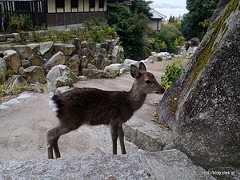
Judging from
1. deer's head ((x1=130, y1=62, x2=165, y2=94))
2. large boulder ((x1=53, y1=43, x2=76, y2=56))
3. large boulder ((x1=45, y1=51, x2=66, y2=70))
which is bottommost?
large boulder ((x1=45, y1=51, x2=66, y2=70))

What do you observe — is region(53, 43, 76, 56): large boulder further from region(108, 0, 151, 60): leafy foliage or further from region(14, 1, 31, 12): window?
region(108, 0, 151, 60): leafy foliage

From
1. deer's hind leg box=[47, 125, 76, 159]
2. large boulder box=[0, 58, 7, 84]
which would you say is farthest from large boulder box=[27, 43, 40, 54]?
deer's hind leg box=[47, 125, 76, 159]

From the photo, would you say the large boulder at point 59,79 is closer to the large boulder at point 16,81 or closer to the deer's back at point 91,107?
the large boulder at point 16,81

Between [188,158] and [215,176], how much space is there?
351mm

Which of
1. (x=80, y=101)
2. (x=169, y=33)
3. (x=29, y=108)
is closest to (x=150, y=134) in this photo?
(x=80, y=101)

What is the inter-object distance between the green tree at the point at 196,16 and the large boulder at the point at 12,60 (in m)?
13.4

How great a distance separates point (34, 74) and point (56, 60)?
6.27 ft

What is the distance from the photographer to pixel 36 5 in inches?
728

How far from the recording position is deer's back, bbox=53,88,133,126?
4.40 m

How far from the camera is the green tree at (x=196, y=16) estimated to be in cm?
2416

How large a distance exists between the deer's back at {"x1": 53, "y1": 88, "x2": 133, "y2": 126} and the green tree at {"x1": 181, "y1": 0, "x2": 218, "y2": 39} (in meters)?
19.6

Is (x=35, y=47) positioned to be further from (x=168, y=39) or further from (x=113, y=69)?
(x=168, y=39)

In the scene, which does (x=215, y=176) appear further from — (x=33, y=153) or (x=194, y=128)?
(x=33, y=153)

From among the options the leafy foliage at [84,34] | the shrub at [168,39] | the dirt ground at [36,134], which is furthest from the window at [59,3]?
the dirt ground at [36,134]
